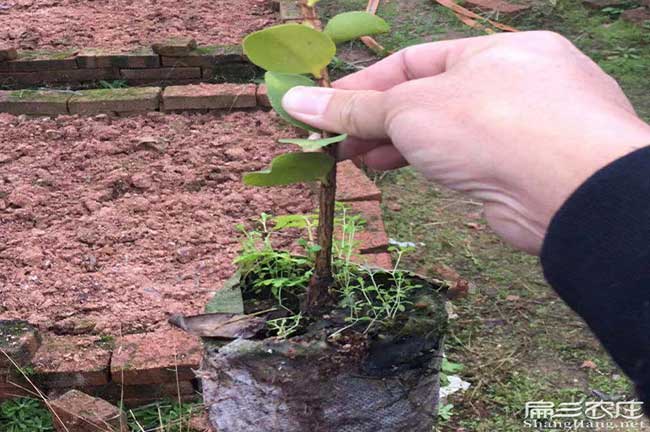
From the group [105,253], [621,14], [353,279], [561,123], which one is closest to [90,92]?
[105,253]

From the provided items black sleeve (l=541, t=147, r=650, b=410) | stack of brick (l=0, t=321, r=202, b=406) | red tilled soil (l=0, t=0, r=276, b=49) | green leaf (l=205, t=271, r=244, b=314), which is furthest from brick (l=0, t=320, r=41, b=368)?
red tilled soil (l=0, t=0, r=276, b=49)

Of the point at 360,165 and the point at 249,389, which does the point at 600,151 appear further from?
the point at 360,165

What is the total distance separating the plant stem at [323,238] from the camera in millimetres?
1667

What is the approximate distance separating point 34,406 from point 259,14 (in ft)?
11.3

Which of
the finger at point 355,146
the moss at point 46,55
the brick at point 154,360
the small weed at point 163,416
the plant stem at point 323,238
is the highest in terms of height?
the finger at point 355,146

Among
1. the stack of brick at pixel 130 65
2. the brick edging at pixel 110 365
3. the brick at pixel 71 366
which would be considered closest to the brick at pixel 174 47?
the stack of brick at pixel 130 65

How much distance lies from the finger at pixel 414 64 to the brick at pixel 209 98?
217cm

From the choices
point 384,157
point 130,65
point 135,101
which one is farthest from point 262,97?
point 384,157

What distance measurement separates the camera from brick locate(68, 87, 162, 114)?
3881 mm

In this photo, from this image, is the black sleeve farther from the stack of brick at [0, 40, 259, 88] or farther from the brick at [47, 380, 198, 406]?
the stack of brick at [0, 40, 259, 88]

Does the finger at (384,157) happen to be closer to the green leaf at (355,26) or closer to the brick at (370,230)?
the green leaf at (355,26)

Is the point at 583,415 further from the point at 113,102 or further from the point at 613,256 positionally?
the point at 113,102

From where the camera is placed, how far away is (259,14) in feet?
→ 17.3

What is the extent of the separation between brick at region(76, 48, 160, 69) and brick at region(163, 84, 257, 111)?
48 cm
